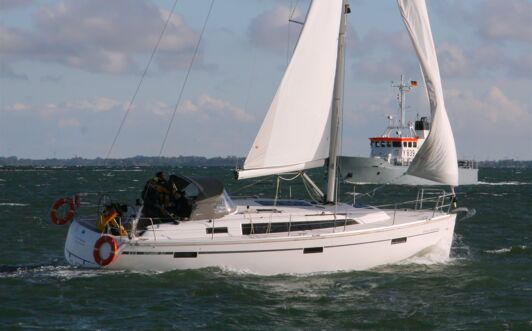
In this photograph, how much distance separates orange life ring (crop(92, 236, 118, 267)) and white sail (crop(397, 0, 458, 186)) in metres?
8.10

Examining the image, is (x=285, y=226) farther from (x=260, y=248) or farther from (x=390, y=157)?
(x=390, y=157)

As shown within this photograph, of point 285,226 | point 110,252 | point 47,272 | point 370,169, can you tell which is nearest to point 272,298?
point 285,226

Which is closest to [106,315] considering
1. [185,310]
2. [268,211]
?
[185,310]

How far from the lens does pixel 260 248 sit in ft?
58.3

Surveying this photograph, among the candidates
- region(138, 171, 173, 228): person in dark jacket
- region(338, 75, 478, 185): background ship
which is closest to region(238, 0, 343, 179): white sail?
region(138, 171, 173, 228): person in dark jacket

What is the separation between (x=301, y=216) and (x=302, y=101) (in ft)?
9.90

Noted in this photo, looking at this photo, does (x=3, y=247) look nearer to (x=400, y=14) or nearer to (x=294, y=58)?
(x=294, y=58)

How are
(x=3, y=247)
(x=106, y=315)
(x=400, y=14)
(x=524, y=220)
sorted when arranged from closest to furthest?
(x=106, y=315) < (x=400, y=14) < (x=3, y=247) < (x=524, y=220)

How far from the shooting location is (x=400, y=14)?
65.4 ft

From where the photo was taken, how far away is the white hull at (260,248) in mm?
17438

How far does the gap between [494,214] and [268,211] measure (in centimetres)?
2266

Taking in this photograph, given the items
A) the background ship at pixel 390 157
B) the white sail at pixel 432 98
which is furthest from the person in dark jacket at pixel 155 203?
the background ship at pixel 390 157

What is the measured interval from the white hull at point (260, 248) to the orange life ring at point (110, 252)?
0.24 metres

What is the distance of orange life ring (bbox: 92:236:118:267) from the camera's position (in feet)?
56.1
